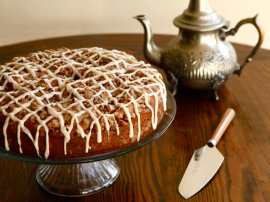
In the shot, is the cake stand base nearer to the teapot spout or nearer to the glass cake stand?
the glass cake stand

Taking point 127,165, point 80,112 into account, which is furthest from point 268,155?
point 80,112

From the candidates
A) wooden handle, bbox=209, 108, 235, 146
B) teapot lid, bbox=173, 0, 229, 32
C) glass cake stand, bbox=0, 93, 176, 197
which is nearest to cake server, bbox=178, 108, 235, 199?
wooden handle, bbox=209, 108, 235, 146

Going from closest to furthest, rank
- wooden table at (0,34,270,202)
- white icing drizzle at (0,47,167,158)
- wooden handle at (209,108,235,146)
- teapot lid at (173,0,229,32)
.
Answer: white icing drizzle at (0,47,167,158) → wooden table at (0,34,270,202) → wooden handle at (209,108,235,146) → teapot lid at (173,0,229,32)

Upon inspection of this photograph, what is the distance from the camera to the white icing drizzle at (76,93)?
74cm

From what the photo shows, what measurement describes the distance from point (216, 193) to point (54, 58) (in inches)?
18.8

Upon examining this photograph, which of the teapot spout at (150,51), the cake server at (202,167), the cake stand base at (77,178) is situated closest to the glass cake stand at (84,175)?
the cake stand base at (77,178)

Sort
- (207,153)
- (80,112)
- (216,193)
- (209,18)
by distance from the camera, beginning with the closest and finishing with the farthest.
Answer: (80,112) → (216,193) → (207,153) → (209,18)

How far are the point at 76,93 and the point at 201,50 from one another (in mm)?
473

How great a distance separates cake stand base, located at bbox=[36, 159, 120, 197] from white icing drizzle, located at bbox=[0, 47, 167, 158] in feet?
0.50

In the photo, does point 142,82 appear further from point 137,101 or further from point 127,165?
point 127,165

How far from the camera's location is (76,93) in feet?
2.63

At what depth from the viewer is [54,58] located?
97 cm

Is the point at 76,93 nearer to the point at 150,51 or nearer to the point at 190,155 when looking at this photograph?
the point at 190,155

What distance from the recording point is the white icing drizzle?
2.43 feet
